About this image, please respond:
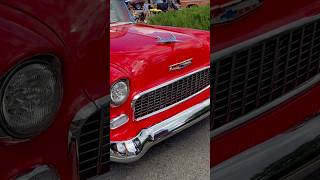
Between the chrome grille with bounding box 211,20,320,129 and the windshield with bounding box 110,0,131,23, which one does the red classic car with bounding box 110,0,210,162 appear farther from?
the chrome grille with bounding box 211,20,320,129

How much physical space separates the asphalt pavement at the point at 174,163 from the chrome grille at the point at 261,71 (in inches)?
67.3

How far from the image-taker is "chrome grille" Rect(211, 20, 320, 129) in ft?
3.66

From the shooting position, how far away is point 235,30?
104 cm

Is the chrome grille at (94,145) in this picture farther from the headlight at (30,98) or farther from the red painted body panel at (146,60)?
the red painted body panel at (146,60)

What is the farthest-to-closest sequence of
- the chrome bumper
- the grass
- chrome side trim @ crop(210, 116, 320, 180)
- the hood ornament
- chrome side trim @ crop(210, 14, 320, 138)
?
the grass → the hood ornament → the chrome bumper → chrome side trim @ crop(210, 116, 320, 180) → chrome side trim @ crop(210, 14, 320, 138)

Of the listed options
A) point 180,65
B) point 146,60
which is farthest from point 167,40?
point 146,60

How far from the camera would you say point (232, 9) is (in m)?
1.02

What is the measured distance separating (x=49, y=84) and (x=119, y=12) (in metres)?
3.20

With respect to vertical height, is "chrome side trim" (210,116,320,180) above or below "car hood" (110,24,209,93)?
above

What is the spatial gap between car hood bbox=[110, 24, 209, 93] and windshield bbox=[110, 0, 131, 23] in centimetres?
22

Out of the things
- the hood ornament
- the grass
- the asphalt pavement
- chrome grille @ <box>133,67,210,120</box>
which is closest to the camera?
the asphalt pavement

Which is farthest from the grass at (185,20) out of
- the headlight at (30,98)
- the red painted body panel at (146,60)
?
the headlight at (30,98)

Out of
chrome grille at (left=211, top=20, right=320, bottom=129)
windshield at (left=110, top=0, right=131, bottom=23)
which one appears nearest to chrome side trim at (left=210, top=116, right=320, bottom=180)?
chrome grille at (left=211, top=20, right=320, bottom=129)

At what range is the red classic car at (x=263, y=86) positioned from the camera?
1062 millimetres
